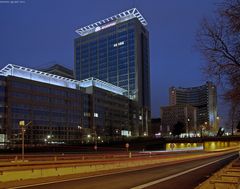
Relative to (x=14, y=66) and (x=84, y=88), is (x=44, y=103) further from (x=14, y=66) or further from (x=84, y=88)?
(x=84, y=88)

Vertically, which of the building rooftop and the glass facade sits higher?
the building rooftop

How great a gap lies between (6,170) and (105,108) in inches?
5958

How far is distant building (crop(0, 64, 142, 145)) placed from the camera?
11169 cm

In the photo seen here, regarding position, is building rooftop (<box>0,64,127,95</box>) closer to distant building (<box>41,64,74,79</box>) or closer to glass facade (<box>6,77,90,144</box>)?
glass facade (<box>6,77,90,144</box>)

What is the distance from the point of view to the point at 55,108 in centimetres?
13100

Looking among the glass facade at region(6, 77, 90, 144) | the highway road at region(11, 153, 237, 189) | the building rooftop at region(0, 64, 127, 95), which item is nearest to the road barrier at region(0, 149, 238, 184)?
the highway road at region(11, 153, 237, 189)

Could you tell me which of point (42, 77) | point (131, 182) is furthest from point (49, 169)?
point (42, 77)

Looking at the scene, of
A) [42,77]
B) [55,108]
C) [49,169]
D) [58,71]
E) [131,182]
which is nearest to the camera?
[131,182]

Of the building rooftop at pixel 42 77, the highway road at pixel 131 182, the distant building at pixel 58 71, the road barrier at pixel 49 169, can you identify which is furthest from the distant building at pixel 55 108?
the highway road at pixel 131 182

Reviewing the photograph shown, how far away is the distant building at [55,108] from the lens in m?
112

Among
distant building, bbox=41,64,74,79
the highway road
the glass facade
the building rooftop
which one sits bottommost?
the highway road

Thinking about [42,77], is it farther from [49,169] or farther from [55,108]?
[49,169]

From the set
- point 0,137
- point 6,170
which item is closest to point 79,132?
point 0,137

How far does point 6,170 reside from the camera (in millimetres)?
18203
